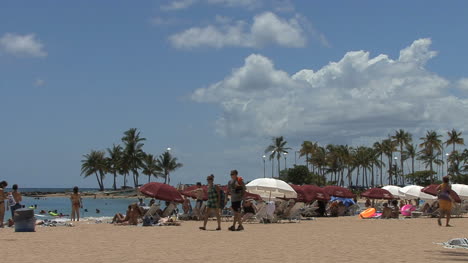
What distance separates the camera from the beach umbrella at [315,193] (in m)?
28.9

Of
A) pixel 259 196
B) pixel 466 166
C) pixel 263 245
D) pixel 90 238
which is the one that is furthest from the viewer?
pixel 466 166

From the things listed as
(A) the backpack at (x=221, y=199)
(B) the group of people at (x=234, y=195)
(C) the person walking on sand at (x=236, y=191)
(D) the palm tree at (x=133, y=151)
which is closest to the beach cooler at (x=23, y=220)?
(B) the group of people at (x=234, y=195)

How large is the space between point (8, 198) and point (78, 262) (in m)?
10.4

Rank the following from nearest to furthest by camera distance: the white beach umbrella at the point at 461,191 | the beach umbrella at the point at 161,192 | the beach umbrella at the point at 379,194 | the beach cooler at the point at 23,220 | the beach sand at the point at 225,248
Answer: the beach sand at the point at 225,248, the beach cooler at the point at 23,220, the beach umbrella at the point at 161,192, the white beach umbrella at the point at 461,191, the beach umbrella at the point at 379,194

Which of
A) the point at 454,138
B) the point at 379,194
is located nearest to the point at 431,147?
the point at 454,138

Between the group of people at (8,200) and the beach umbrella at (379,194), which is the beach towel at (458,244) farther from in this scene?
the beach umbrella at (379,194)

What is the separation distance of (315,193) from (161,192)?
9.59 meters

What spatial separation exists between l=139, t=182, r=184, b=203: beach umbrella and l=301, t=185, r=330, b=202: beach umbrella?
27.8ft

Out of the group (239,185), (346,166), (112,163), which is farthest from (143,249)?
(346,166)

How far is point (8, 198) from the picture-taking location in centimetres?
1848

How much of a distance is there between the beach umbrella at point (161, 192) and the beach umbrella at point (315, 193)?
8460 millimetres

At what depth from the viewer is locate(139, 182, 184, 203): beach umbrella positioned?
22047mm

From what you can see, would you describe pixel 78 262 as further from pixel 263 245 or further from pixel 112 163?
pixel 112 163

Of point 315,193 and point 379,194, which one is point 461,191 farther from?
point 315,193
